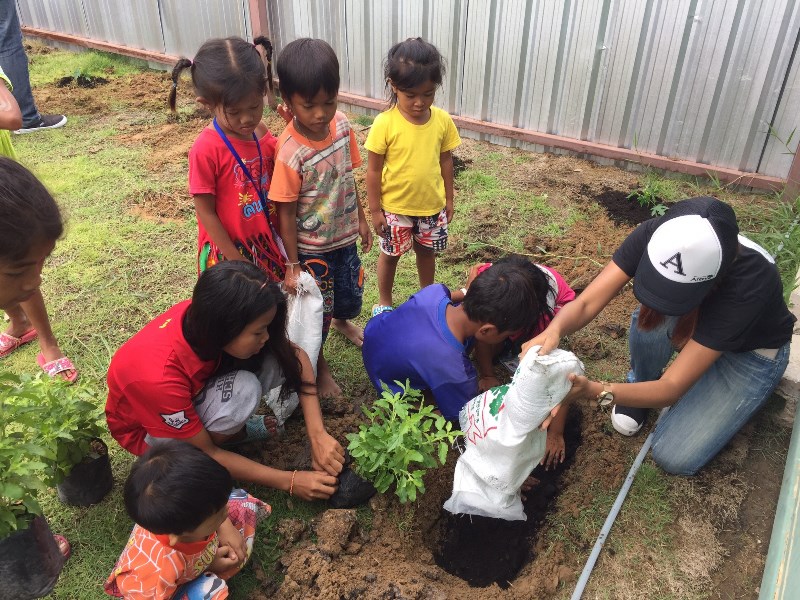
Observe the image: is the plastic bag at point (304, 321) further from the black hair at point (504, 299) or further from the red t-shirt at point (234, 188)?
the black hair at point (504, 299)

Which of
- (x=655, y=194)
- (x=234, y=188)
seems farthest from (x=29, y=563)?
(x=655, y=194)

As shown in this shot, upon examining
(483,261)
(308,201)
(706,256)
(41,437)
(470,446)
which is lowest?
(483,261)

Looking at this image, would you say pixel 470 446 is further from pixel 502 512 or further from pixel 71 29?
pixel 71 29

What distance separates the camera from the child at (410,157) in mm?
2934

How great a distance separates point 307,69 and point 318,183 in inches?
19.8

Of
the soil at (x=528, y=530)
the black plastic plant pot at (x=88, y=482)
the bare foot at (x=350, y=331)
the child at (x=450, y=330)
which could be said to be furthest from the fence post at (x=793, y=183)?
the black plastic plant pot at (x=88, y=482)

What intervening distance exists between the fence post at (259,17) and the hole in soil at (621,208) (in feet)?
13.6

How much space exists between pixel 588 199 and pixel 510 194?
0.63m

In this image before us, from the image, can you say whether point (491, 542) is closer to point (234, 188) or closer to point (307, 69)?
point (234, 188)

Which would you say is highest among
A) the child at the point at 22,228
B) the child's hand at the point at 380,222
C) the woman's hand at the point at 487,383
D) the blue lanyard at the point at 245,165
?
the child at the point at 22,228

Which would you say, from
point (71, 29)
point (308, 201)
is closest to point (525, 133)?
point (308, 201)

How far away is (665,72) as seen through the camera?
4836 mm

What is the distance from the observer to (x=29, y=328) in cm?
336

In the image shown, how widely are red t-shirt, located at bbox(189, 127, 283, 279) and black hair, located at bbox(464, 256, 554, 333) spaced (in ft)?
3.35
